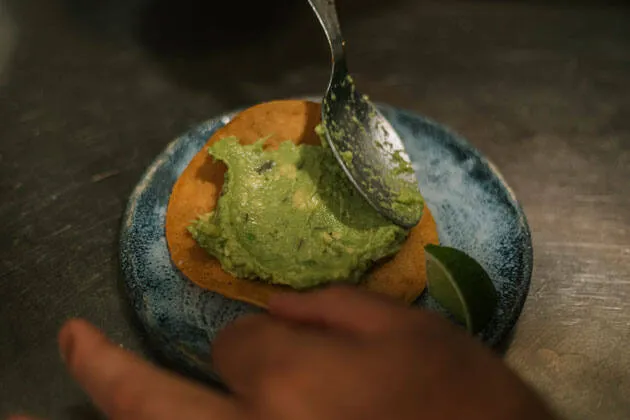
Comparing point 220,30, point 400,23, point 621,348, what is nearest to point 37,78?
point 220,30

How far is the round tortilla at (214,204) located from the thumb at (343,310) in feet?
0.93

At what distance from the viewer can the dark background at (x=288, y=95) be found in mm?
1055

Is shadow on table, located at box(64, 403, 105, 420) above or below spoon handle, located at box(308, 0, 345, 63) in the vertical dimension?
below

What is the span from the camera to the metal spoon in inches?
38.0

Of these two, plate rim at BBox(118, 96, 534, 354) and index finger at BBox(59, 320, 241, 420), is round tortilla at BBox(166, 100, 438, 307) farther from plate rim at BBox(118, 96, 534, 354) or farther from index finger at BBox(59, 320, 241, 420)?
index finger at BBox(59, 320, 241, 420)

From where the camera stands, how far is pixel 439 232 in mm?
1040

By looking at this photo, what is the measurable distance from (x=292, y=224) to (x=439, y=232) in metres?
0.26

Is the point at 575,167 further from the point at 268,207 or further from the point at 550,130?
the point at 268,207

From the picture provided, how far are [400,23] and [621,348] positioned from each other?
102cm

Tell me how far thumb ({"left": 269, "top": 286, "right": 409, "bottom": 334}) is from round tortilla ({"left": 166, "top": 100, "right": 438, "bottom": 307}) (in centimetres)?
28

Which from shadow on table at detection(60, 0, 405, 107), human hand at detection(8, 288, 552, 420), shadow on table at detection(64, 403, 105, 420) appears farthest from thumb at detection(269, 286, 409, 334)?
shadow on table at detection(60, 0, 405, 107)

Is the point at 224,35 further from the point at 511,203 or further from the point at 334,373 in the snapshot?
the point at 334,373

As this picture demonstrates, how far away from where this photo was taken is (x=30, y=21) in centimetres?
161

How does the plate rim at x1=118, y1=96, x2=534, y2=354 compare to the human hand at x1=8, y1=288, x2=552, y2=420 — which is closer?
the human hand at x1=8, y1=288, x2=552, y2=420
